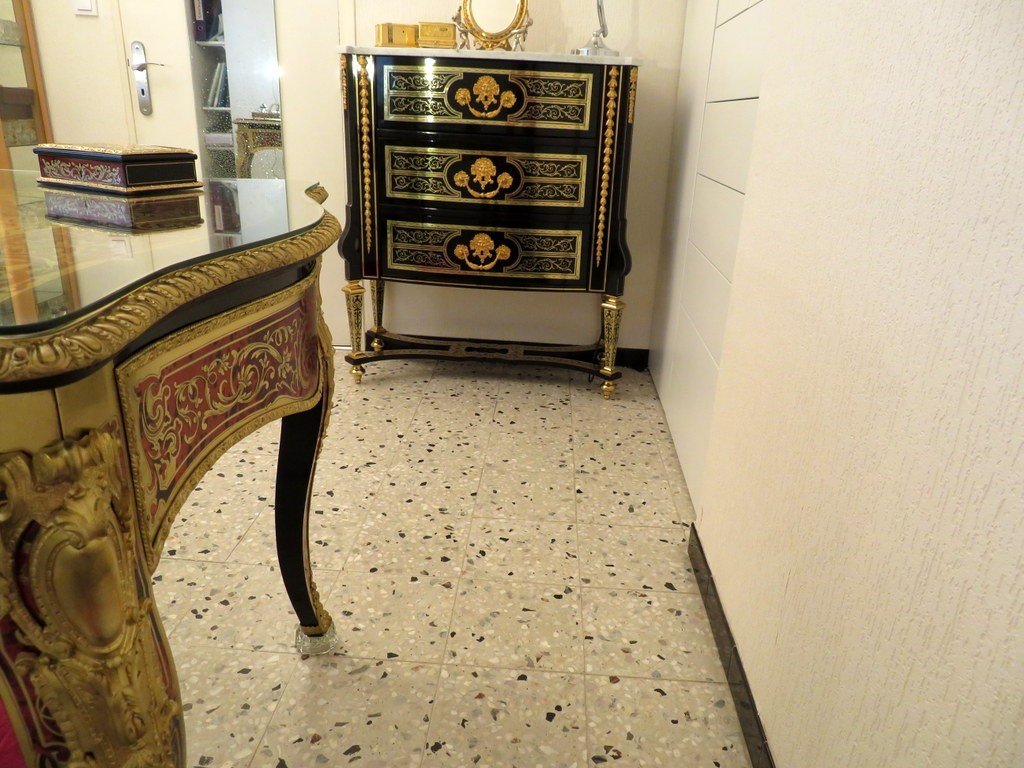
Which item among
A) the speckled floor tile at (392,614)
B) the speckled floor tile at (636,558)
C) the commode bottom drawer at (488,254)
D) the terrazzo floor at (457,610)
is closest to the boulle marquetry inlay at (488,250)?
the commode bottom drawer at (488,254)

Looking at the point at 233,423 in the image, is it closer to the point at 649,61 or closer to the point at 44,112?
the point at 649,61

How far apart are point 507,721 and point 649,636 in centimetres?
36

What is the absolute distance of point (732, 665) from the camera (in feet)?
4.26

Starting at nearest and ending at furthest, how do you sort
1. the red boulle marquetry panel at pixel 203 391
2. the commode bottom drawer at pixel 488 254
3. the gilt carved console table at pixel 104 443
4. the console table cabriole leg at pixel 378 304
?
the gilt carved console table at pixel 104 443, the red boulle marquetry panel at pixel 203 391, the commode bottom drawer at pixel 488 254, the console table cabriole leg at pixel 378 304

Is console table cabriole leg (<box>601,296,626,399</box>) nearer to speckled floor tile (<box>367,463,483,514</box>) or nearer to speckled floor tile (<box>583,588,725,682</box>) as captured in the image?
speckled floor tile (<box>367,463,483,514</box>)

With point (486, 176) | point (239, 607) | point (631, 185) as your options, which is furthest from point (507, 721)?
point (631, 185)

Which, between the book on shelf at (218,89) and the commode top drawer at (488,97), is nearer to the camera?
the commode top drawer at (488,97)

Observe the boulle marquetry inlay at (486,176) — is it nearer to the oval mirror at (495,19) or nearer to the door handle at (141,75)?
the oval mirror at (495,19)

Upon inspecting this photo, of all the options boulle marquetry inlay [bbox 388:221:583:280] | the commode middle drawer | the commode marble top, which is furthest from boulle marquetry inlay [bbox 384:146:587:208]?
the commode marble top

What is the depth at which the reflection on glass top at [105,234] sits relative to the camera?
0.54 metres

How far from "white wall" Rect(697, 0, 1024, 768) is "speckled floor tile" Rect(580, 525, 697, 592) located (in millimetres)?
351

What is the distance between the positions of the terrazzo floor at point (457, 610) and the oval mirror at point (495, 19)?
1331 mm

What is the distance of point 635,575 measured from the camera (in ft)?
5.32

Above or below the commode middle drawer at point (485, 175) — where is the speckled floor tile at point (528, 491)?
below
